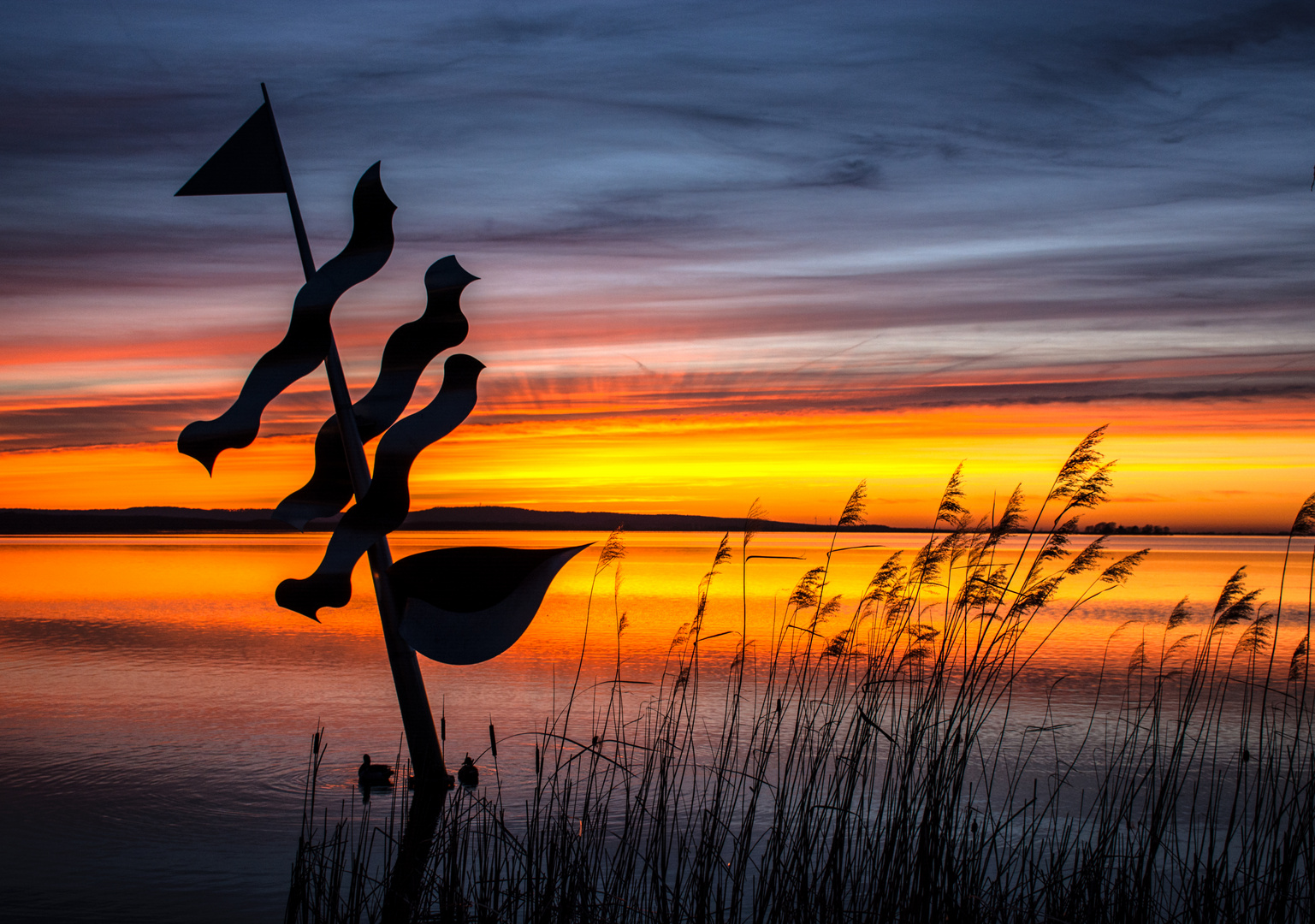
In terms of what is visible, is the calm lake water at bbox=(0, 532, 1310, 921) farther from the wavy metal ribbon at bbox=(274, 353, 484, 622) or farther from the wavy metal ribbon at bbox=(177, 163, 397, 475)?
the wavy metal ribbon at bbox=(177, 163, 397, 475)

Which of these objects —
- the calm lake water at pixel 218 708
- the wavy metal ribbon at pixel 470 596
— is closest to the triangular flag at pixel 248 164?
the wavy metal ribbon at pixel 470 596

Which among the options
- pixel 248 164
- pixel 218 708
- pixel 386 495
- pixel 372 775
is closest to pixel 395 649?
pixel 386 495

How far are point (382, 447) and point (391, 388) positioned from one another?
1.54ft

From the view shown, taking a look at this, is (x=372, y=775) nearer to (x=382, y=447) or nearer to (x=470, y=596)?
(x=470, y=596)

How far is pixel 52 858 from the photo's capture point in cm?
482

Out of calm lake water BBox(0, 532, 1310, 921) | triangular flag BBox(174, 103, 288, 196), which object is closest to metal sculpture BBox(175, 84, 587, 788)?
triangular flag BBox(174, 103, 288, 196)

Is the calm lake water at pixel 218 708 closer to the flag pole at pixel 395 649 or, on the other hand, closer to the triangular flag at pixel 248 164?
the flag pole at pixel 395 649

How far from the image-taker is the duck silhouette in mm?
5629

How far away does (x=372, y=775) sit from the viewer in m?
5.68

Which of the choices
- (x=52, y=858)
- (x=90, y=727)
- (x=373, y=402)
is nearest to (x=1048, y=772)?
(x=373, y=402)

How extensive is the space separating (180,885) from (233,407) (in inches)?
98.9

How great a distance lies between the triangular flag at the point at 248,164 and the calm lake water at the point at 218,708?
2464 millimetres

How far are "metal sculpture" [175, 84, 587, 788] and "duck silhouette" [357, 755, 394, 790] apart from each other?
1803mm

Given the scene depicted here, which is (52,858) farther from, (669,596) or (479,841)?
(669,596)
